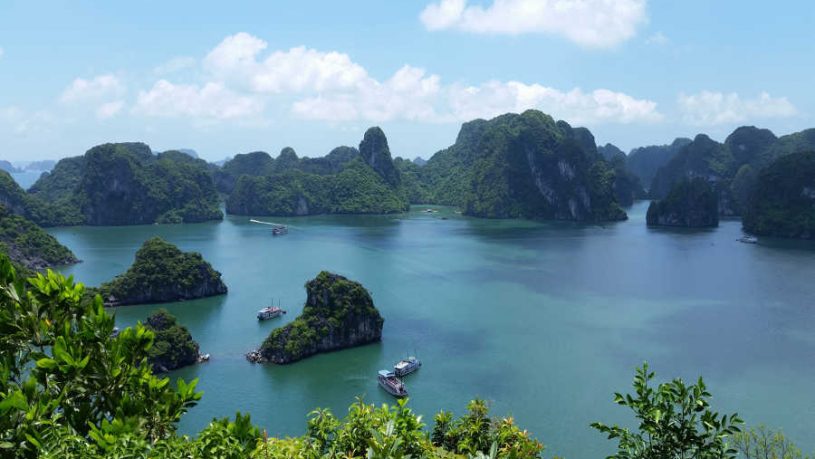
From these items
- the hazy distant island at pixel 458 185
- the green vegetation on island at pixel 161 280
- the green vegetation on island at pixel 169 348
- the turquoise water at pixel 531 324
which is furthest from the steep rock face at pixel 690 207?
the green vegetation on island at pixel 169 348

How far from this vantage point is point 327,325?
39.8 m

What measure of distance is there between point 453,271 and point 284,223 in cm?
6938

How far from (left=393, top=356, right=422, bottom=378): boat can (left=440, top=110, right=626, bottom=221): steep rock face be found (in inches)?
3944

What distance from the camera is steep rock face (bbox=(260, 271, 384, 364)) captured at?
125 feet

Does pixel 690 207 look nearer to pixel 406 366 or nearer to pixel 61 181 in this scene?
pixel 406 366

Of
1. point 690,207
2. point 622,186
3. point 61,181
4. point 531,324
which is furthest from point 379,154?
point 531,324

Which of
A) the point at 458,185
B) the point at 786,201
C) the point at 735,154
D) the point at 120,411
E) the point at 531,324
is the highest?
the point at 735,154

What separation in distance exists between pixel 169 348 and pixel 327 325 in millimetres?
10387

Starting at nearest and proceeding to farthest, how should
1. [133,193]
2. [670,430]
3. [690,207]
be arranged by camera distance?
1. [670,430]
2. [690,207]
3. [133,193]

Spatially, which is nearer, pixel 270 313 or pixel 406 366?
pixel 406 366

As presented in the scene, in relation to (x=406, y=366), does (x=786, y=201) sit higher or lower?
higher

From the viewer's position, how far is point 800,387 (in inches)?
1336

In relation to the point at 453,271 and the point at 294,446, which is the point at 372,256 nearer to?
the point at 453,271

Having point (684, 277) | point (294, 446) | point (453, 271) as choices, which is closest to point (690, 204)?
point (684, 277)
